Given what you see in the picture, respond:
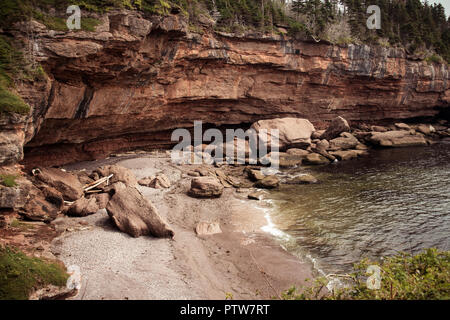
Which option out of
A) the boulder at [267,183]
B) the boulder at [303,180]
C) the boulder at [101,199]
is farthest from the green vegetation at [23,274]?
the boulder at [303,180]

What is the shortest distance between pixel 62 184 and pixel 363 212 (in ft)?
56.7

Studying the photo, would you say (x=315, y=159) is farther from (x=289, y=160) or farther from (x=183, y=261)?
(x=183, y=261)

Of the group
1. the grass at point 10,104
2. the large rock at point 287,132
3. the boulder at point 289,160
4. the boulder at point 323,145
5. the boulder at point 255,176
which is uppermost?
the grass at point 10,104

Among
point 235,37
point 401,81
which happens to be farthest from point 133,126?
point 401,81

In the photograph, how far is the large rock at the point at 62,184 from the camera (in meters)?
16.5

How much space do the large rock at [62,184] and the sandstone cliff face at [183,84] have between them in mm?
2194

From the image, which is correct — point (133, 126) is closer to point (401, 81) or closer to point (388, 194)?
point (388, 194)

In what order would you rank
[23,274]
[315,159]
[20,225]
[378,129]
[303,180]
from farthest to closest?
[378,129] → [315,159] → [303,180] → [20,225] → [23,274]

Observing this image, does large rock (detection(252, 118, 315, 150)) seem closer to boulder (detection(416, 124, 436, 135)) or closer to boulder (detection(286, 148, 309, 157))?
boulder (detection(286, 148, 309, 157))

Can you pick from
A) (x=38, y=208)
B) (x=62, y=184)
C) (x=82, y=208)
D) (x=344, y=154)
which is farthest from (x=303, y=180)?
(x=38, y=208)

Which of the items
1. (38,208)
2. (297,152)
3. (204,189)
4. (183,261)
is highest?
(297,152)

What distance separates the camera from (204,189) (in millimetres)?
20328

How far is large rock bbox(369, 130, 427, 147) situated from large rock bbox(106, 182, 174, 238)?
112 feet

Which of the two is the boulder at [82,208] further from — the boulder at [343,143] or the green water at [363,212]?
the boulder at [343,143]
